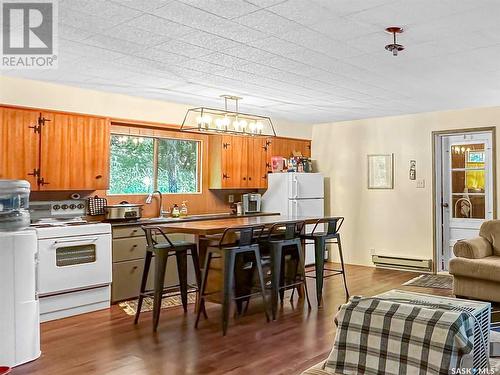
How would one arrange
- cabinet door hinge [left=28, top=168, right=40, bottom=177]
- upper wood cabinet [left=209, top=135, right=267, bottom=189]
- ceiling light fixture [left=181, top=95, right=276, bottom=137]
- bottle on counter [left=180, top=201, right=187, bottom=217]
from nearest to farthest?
cabinet door hinge [left=28, top=168, right=40, bottom=177] < ceiling light fixture [left=181, top=95, right=276, bottom=137] < bottle on counter [left=180, top=201, right=187, bottom=217] < upper wood cabinet [left=209, top=135, right=267, bottom=189]

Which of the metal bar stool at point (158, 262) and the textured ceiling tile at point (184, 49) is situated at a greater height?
the textured ceiling tile at point (184, 49)

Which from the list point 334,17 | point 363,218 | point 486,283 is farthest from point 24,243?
point 363,218

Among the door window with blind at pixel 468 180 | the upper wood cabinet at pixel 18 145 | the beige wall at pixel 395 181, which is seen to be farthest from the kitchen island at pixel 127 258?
the door window with blind at pixel 468 180

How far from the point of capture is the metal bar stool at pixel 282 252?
15.0 feet

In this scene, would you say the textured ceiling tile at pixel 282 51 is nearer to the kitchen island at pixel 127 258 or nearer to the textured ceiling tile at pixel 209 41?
the textured ceiling tile at pixel 209 41

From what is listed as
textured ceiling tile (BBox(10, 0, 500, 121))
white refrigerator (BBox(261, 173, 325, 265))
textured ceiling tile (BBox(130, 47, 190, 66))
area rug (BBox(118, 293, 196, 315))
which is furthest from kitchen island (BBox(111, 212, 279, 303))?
white refrigerator (BBox(261, 173, 325, 265))

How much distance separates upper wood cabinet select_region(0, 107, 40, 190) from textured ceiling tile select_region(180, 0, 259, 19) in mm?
2554

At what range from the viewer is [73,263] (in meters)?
4.63

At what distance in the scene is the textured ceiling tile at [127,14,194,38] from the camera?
3039mm

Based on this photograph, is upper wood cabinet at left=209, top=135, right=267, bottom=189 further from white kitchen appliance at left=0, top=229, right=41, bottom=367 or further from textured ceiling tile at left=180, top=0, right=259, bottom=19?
textured ceiling tile at left=180, top=0, right=259, bottom=19

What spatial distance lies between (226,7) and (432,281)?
15.9 feet

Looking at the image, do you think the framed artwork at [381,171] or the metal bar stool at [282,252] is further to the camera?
the framed artwork at [381,171]

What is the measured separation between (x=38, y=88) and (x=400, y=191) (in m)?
5.18

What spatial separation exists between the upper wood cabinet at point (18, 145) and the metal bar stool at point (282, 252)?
8.03 ft
